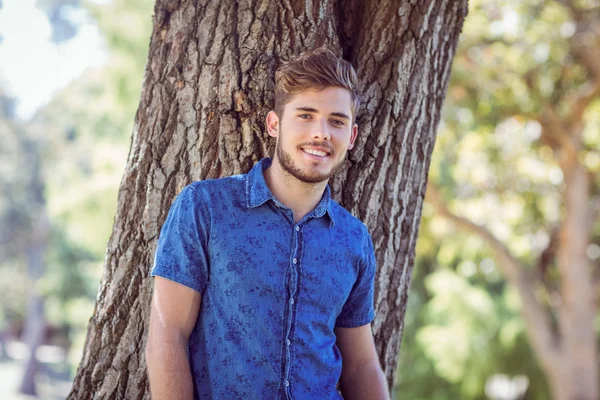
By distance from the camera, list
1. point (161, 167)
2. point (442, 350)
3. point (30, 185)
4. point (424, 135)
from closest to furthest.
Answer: point (161, 167), point (424, 135), point (442, 350), point (30, 185)

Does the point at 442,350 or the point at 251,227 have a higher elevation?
the point at 251,227

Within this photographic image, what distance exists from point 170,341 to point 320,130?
0.84m

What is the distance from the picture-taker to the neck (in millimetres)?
2428

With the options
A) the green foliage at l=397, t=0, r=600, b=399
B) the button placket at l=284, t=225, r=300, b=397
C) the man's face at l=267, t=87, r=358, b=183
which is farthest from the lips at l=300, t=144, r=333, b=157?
the green foliage at l=397, t=0, r=600, b=399

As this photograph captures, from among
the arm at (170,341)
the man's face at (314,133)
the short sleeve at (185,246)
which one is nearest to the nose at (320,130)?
the man's face at (314,133)

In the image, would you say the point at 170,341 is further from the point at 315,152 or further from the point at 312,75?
the point at 312,75

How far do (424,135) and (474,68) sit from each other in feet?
22.8

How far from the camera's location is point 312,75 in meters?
2.40

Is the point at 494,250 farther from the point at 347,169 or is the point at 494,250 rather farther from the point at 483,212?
the point at 347,169

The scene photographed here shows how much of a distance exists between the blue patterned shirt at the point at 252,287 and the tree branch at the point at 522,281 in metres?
7.06

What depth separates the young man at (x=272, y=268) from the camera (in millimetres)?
2182

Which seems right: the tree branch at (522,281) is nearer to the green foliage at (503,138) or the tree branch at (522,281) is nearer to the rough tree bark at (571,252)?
the rough tree bark at (571,252)

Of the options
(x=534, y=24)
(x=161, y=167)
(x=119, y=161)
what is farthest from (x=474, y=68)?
(x=161, y=167)

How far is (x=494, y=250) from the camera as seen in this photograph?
948 cm
